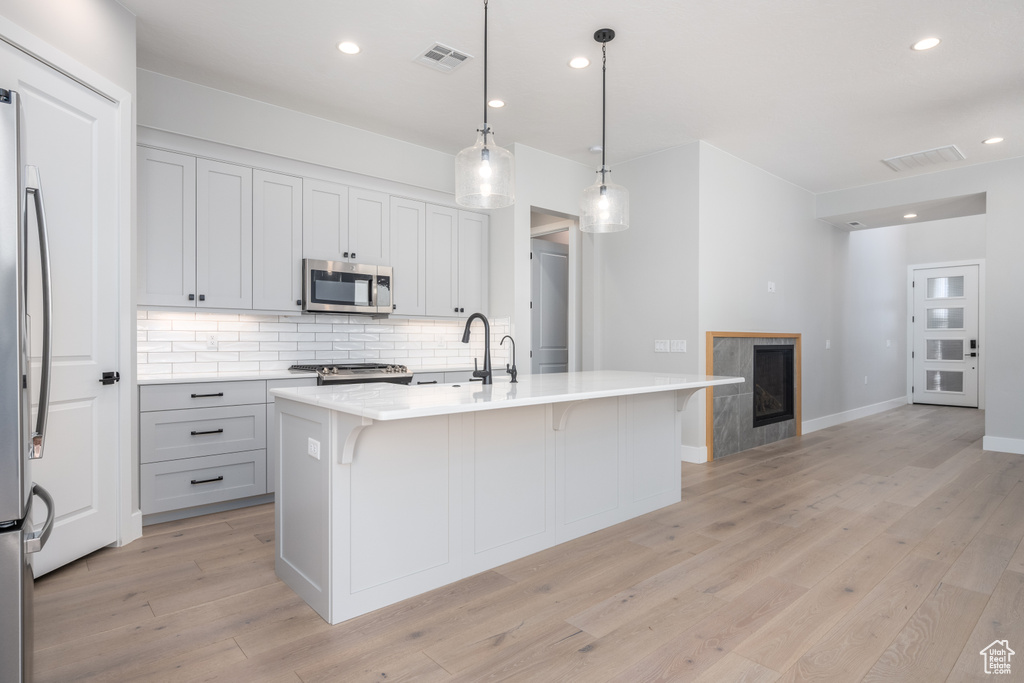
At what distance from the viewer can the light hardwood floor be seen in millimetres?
1839

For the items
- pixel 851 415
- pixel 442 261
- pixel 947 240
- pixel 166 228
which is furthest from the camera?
pixel 947 240

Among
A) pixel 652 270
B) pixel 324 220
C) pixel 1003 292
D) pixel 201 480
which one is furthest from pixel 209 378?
pixel 1003 292

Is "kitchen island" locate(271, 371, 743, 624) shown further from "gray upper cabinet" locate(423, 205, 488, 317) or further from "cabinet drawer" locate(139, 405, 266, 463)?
"gray upper cabinet" locate(423, 205, 488, 317)

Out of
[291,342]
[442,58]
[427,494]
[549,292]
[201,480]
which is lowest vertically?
[201,480]

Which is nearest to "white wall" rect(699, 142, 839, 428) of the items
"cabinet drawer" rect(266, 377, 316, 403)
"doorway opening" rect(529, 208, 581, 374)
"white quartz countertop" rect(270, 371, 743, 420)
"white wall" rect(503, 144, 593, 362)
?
"white wall" rect(503, 144, 593, 362)

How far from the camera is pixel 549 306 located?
262 inches

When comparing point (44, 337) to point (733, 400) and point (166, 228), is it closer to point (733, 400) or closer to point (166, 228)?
point (166, 228)

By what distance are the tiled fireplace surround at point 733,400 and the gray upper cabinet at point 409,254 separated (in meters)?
2.62

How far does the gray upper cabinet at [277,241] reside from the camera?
3.93 metres

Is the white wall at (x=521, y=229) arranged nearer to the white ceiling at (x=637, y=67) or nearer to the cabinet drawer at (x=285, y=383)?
the white ceiling at (x=637, y=67)

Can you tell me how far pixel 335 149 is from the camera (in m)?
4.35

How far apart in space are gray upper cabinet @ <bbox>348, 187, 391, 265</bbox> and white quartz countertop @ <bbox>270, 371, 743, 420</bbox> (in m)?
2.05

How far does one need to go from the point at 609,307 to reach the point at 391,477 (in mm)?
3817

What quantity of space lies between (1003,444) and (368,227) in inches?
247
